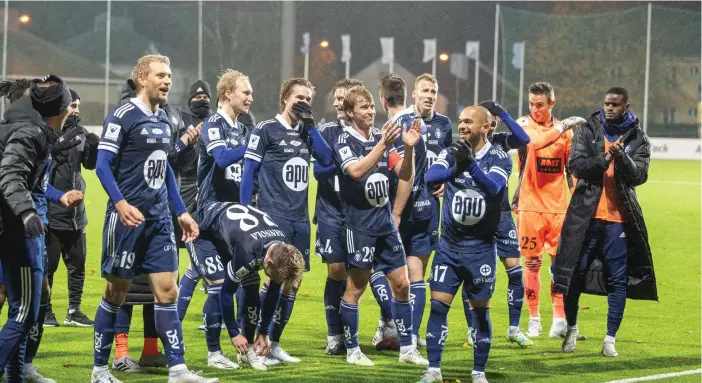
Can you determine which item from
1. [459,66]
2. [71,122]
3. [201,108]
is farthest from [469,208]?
[459,66]

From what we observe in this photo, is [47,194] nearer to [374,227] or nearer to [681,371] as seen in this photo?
[374,227]

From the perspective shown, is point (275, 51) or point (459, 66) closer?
point (275, 51)

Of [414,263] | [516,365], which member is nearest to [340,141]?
[414,263]

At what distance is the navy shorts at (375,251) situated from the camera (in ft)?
27.3

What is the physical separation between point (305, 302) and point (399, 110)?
343cm

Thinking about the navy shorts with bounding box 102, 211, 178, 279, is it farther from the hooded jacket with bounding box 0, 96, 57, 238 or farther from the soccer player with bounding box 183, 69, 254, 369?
the soccer player with bounding box 183, 69, 254, 369

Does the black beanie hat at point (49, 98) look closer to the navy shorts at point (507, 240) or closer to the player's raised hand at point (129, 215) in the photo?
the player's raised hand at point (129, 215)

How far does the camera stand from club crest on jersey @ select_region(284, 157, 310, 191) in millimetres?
8477

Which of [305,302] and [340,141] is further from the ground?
[340,141]

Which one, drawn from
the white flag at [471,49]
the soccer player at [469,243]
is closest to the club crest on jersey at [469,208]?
the soccer player at [469,243]

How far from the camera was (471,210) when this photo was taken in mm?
7578

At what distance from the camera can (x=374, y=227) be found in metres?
8.38

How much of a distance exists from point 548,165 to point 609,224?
1.51 metres

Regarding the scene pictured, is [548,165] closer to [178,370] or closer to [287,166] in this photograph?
[287,166]
